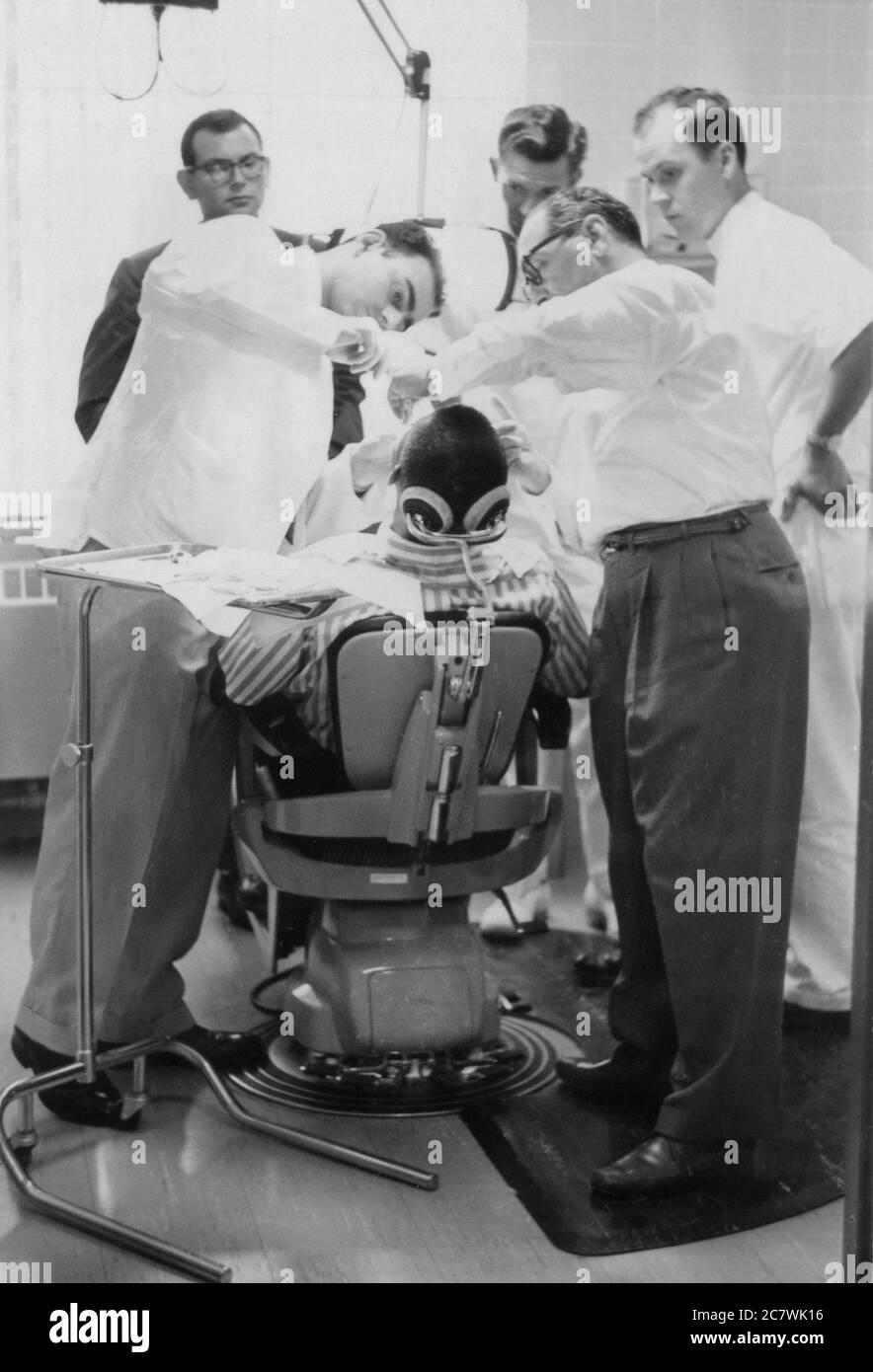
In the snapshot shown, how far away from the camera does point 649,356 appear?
105 inches

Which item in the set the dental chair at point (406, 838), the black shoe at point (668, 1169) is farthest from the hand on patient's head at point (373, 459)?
the black shoe at point (668, 1169)

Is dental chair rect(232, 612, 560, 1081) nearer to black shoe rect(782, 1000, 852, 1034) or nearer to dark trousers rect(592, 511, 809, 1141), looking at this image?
dark trousers rect(592, 511, 809, 1141)

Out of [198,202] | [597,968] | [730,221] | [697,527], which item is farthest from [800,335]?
[597,968]

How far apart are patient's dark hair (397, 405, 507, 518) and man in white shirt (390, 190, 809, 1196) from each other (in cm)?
7

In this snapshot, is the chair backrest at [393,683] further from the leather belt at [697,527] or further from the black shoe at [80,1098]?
the black shoe at [80,1098]

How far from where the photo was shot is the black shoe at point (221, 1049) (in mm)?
3107

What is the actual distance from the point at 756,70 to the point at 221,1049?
5.83 feet

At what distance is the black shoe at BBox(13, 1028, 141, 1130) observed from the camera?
2895 mm

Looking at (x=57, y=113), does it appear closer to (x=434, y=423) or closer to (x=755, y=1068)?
(x=434, y=423)

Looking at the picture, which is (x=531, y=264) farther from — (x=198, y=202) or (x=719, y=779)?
(x=719, y=779)

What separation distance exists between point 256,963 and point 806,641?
1.35 m
